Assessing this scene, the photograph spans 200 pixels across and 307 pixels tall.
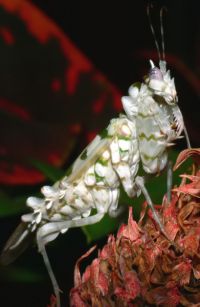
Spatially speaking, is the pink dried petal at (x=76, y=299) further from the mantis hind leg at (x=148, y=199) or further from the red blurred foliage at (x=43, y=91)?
the red blurred foliage at (x=43, y=91)

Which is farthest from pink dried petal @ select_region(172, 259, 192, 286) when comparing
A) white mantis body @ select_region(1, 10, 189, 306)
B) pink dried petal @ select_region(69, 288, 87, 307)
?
white mantis body @ select_region(1, 10, 189, 306)

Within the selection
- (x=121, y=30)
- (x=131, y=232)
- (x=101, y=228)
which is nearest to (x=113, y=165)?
(x=101, y=228)

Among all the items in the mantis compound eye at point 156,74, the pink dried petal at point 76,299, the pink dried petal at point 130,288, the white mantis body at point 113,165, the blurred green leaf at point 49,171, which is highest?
the mantis compound eye at point 156,74

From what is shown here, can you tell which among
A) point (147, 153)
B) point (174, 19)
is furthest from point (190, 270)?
point (174, 19)

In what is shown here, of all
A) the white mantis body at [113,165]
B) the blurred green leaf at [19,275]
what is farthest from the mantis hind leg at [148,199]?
the blurred green leaf at [19,275]

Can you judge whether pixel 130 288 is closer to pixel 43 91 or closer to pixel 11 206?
pixel 11 206
